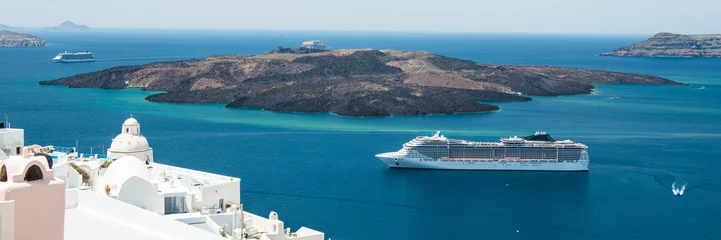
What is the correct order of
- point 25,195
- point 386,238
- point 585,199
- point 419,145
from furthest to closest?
1. point 419,145
2. point 585,199
3. point 386,238
4. point 25,195

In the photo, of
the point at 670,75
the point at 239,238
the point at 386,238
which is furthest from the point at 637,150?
the point at 670,75

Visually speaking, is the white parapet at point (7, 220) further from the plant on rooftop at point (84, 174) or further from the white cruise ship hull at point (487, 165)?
the white cruise ship hull at point (487, 165)

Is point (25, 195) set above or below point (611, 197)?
above

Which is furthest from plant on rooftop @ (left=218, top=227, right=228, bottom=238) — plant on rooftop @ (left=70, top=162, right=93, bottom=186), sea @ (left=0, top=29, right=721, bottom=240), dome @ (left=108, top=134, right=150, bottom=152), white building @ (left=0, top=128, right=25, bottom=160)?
dome @ (left=108, top=134, right=150, bottom=152)

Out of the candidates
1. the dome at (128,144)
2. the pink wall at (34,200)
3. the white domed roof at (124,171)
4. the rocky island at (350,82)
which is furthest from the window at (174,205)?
the rocky island at (350,82)

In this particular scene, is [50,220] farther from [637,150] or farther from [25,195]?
[637,150]

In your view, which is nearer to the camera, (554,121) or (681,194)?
(681,194)
